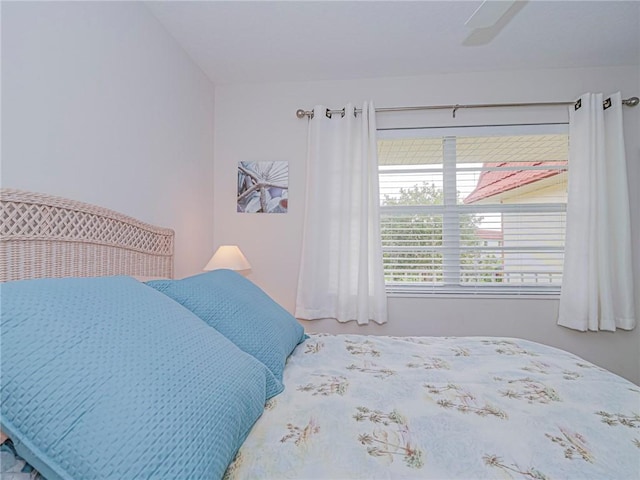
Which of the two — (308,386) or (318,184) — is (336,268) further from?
(308,386)

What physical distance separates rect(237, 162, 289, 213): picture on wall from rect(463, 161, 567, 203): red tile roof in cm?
156

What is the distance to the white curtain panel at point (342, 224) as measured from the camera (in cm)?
260

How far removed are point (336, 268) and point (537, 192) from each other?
5.65ft

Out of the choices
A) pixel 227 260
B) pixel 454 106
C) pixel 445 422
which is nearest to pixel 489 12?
pixel 454 106

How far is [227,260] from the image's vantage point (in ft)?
7.80

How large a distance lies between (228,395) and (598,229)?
2.83 metres

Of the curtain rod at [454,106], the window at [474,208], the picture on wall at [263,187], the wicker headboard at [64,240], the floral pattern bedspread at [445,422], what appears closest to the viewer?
the floral pattern bedspread at [445,422]

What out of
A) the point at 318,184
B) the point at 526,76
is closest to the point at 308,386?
the point at 318,184

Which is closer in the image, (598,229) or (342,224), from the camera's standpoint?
(598,229)

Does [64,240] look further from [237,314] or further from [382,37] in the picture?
[382,37]

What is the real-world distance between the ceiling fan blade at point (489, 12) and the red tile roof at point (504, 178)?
4.77 feet

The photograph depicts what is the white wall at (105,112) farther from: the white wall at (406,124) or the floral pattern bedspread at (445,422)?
the floral pattern bedspread at (445,422)

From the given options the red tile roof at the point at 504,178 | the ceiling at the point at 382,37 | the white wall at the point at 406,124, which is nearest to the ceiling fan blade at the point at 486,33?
the ceiling at the point at 382,37

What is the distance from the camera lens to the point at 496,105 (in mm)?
2604
